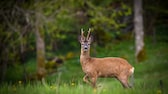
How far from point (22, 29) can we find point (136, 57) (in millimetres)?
7009

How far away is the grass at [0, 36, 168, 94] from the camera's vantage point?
10342mm

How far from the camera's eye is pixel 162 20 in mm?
41812

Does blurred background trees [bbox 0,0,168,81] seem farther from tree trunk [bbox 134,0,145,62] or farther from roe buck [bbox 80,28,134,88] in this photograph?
roe buck [bbox 80,28,134,88]

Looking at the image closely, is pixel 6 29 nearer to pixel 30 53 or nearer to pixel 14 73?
pixel 14 73

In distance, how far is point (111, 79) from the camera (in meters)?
22.5

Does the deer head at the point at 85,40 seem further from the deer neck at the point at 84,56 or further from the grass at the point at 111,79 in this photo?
the grass at the point at 111,79

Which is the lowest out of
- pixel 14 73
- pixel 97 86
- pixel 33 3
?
pixel 14 73

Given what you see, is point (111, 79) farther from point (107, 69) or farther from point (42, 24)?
point (107, 69)

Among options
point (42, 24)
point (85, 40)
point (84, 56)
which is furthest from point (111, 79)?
point (85, 40)

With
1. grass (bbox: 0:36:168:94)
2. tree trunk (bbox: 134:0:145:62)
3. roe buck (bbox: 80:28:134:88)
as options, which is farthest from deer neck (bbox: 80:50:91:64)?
tree trunk (bbox: 134:0:145:62)

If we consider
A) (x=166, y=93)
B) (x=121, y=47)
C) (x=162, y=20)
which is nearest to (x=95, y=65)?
(x=166, y=93)

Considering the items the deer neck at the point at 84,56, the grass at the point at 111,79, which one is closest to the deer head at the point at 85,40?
the deer neck at the point at 84,56

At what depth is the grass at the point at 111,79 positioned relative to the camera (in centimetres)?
1034

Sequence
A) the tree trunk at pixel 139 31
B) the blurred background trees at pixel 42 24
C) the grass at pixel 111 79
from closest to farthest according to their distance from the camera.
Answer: the grass at pixel 111 79 < the blurred background trees at pixel 42 24 < the tree trunk at pixel 139 31
